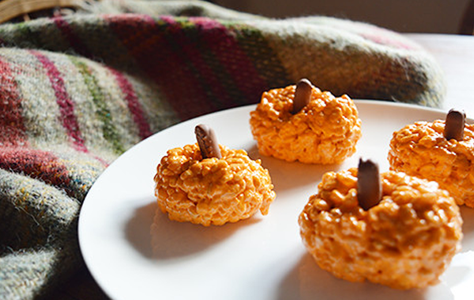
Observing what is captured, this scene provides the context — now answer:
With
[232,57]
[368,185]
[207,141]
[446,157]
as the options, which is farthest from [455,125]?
[232,57]

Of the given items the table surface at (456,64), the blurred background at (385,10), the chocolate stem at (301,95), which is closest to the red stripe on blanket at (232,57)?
the chocolate stem at (301,95)

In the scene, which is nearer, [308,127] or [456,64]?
[308,127]

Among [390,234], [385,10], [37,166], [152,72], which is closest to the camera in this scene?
[390,234]

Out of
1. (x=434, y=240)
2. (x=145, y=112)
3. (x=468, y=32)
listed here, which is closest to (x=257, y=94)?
(x=145, y=112)

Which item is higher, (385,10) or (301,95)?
(301,95)

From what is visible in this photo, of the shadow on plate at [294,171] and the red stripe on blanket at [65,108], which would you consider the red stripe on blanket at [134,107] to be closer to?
the red stripe on blanket at [65,108]

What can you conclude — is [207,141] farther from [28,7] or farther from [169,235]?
[28,7]

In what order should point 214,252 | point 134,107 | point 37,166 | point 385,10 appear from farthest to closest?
point 385,10 → point 134,107 → point 37,166 → point 214,252

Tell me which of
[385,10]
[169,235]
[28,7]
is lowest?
[385,10]
